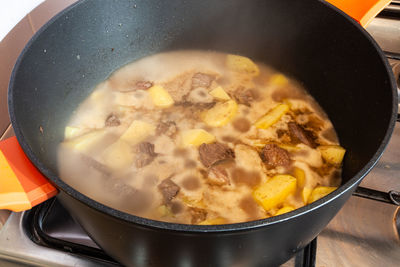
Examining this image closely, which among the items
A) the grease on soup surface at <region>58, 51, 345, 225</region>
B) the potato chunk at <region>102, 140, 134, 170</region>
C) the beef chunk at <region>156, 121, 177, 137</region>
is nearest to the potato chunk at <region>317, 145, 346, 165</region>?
the grease on soup surface at <region>58, 51, 345, 225</region>

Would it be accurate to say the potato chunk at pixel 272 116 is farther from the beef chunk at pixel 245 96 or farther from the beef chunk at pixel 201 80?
the beef chunk at pixel 201 80

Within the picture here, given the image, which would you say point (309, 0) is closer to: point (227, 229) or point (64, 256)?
point (227, 229)

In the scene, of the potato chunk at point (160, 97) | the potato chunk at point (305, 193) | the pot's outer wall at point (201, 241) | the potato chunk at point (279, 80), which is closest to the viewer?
the pot's outer wall at point (201, 241)

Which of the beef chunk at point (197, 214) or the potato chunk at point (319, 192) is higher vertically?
the potato chunk at point (319, 192)

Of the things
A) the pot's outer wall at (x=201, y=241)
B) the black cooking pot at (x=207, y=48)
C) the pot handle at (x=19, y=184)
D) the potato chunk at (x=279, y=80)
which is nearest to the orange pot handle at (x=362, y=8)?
the black cooking pot at (x=207, y=48)

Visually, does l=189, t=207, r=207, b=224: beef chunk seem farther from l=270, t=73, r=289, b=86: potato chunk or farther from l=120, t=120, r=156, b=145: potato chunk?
l=270, t=73, r=289, b=86: potato chunk

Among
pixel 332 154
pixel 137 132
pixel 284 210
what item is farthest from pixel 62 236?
pixel 332 154

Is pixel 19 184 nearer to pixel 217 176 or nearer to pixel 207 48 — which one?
pixel 217 176
